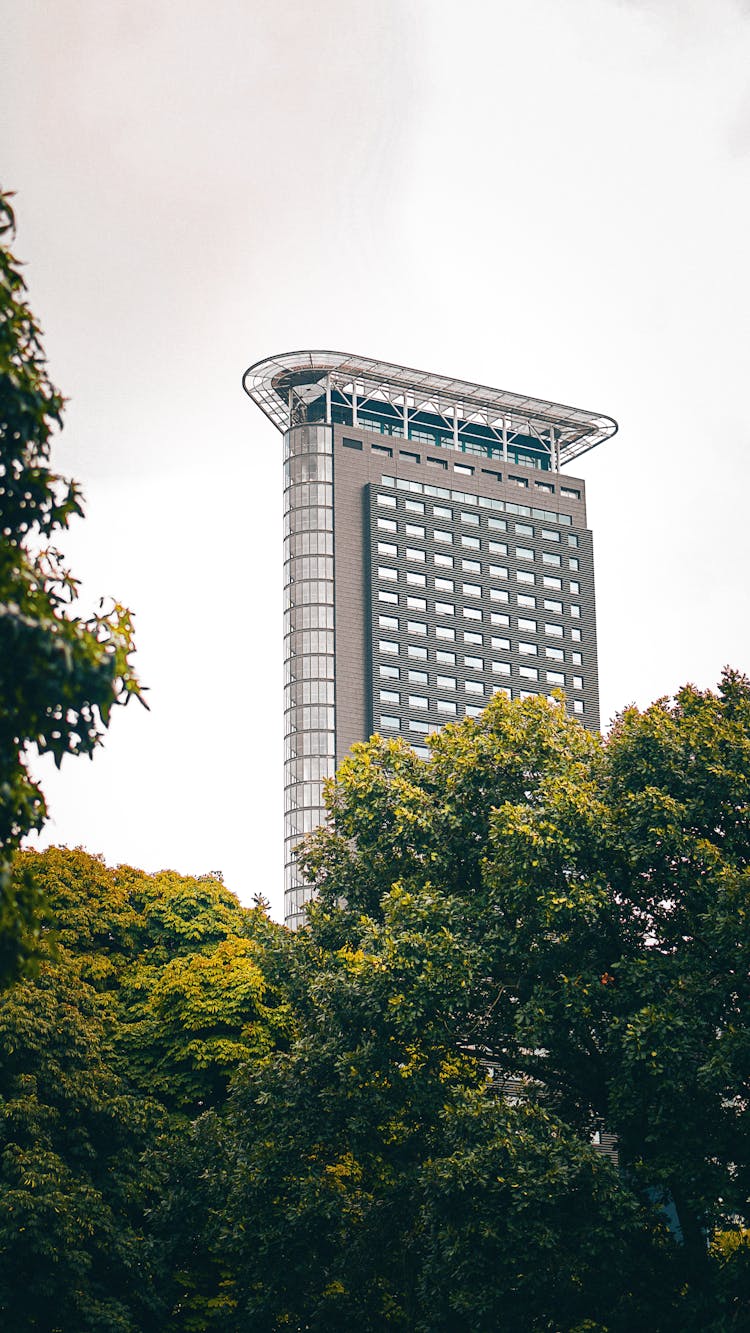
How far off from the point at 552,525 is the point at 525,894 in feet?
371

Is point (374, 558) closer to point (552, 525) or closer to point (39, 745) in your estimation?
point (552, 525)

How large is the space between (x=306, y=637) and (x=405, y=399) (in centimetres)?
2535

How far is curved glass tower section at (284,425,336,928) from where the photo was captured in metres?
116

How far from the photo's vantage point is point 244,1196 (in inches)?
1226

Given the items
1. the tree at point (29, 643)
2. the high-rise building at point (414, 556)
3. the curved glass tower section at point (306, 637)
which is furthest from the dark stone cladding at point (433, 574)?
the tree at point (29, 643)

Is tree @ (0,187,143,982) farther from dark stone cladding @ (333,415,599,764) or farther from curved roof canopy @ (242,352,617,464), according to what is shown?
curved roof canopy @ (242,352,617,464)

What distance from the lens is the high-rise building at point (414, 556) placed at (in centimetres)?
12044

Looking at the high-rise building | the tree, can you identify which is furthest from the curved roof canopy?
the tree

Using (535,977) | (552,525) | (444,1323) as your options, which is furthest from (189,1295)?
(552,525)

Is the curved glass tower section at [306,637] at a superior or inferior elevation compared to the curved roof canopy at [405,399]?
inferior

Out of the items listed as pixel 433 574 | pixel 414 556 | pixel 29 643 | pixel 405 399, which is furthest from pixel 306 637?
pixel 29 643

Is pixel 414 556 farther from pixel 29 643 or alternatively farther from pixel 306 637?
pixel 29 643

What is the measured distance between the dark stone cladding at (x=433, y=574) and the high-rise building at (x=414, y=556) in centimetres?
15

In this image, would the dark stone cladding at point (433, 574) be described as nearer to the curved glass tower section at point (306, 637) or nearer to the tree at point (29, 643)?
the curved glass tower section at point (306, 637)
